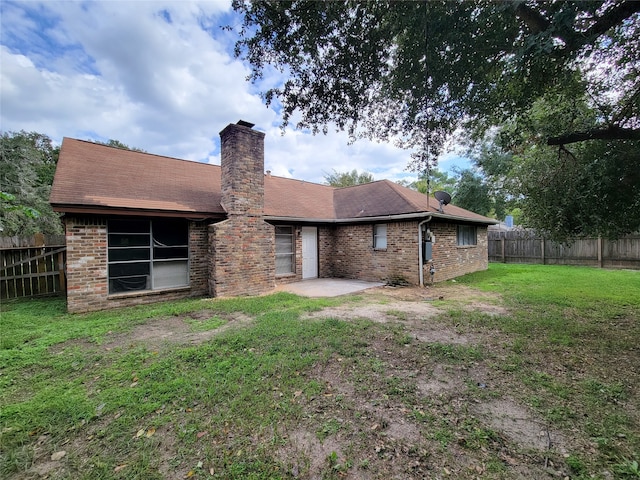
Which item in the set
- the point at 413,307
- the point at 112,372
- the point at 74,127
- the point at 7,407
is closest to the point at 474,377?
the point at 413,307

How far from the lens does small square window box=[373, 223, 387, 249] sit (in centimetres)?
1095

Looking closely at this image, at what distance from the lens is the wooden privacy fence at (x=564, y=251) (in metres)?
12.9

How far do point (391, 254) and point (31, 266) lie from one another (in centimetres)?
1160

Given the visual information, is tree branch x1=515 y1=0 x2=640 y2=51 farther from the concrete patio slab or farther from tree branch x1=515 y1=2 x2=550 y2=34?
the concrete patio slab

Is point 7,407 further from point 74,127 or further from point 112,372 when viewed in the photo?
point 74,127

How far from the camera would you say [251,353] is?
13.5 feet

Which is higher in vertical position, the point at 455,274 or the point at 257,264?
the point at 257,264

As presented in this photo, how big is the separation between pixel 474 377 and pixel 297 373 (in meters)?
2.24

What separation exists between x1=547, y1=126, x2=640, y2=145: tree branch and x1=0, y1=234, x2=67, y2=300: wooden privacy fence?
13.0 m

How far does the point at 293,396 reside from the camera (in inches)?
120

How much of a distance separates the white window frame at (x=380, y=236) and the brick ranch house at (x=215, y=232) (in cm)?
5

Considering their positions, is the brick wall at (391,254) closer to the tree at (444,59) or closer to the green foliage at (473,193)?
the tree at (444,59)

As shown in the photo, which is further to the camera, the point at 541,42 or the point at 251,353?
the point at 251,353

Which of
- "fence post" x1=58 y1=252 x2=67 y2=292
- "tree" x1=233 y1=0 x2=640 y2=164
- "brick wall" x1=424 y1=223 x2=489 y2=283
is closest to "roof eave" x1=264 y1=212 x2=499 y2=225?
"brick wall" x1=424 y1=223 x2=489 y2=283
